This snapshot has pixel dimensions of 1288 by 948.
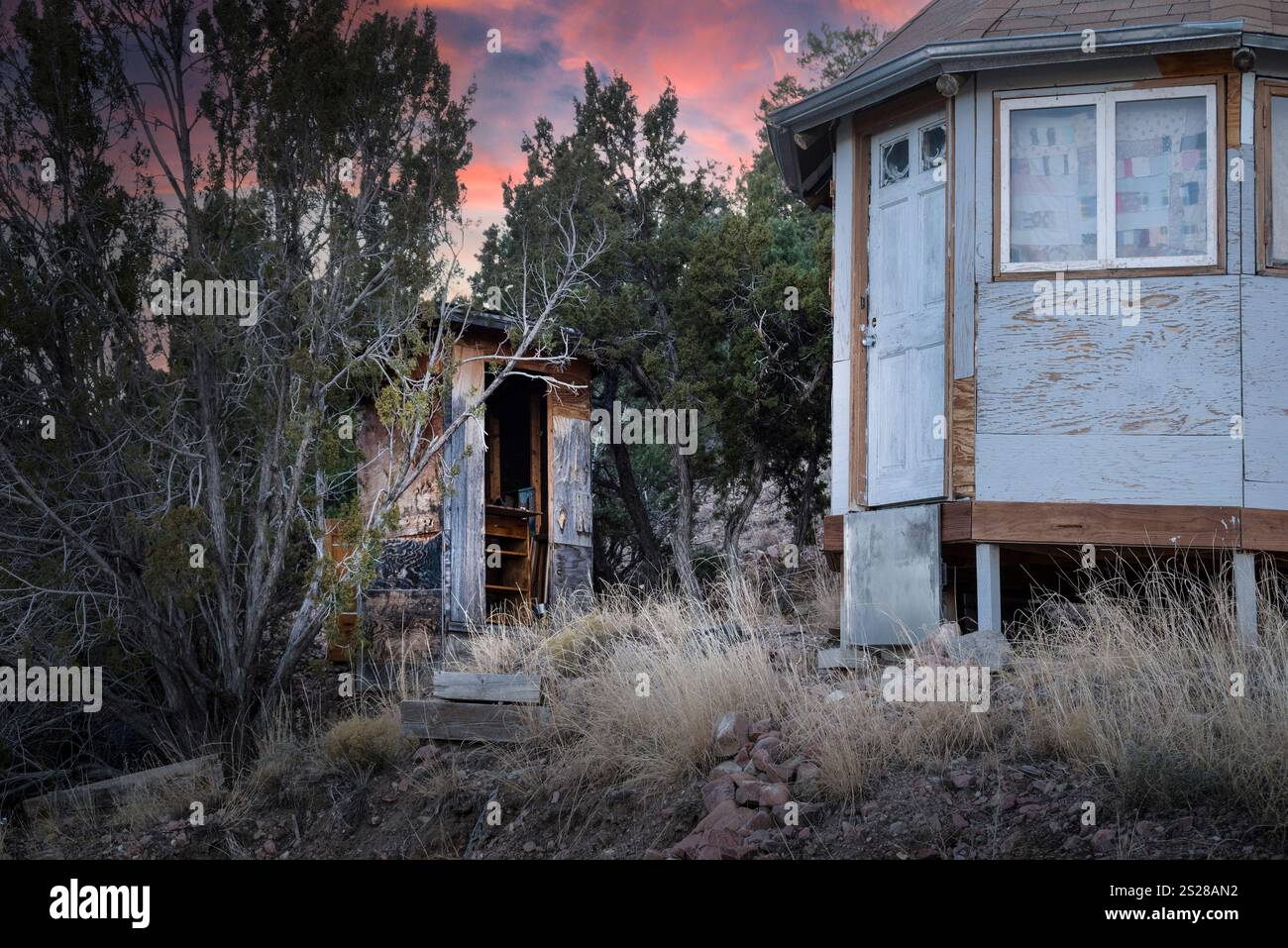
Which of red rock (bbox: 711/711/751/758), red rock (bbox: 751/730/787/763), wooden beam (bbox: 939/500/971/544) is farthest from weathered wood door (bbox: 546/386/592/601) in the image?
red rock (bbox: 751/730/787/763)

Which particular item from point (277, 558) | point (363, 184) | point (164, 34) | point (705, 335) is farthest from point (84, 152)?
point (705, 335)

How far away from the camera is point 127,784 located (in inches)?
419

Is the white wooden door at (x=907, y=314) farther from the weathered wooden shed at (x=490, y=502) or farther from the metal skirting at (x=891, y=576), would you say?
the weathered wooden shed at (x=490, y=502)

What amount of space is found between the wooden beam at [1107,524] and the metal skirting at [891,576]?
0.43 metres

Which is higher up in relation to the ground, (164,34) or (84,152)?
(164,34)

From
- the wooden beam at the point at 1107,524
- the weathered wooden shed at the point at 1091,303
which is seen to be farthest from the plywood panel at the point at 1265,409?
the wooden beam at the point at 1107,524

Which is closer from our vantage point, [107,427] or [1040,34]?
[1040,34]

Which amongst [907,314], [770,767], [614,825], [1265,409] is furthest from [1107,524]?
[614,825]

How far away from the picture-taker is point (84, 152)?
11.8 meters

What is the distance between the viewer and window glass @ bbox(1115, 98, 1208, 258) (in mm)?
9742

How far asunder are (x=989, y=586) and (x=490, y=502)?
873 centimetres

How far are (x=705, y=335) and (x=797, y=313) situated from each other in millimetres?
1116
